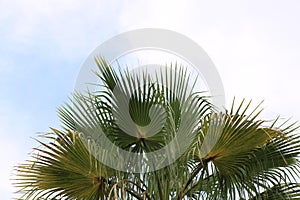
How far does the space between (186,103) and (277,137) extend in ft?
3.05

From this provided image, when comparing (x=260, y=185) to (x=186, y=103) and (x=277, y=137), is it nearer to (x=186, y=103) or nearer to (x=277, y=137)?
(x=277, y=137)

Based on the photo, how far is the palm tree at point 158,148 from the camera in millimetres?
4637

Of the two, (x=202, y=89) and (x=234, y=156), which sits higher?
(x=202, y=89)

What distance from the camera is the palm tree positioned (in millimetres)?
4637

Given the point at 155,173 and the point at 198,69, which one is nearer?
the point at 155,173

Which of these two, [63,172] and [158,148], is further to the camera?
[158,148]

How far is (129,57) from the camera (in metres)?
5.27

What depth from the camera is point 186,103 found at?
5.13 m

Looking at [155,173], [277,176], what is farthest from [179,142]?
[277,176]

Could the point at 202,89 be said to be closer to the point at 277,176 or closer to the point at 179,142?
the point at 179,142

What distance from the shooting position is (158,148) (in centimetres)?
518

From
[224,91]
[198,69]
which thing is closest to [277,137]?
[224,91]

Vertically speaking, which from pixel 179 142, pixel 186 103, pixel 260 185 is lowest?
pixel 260 185

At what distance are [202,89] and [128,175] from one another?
45.1 inches
